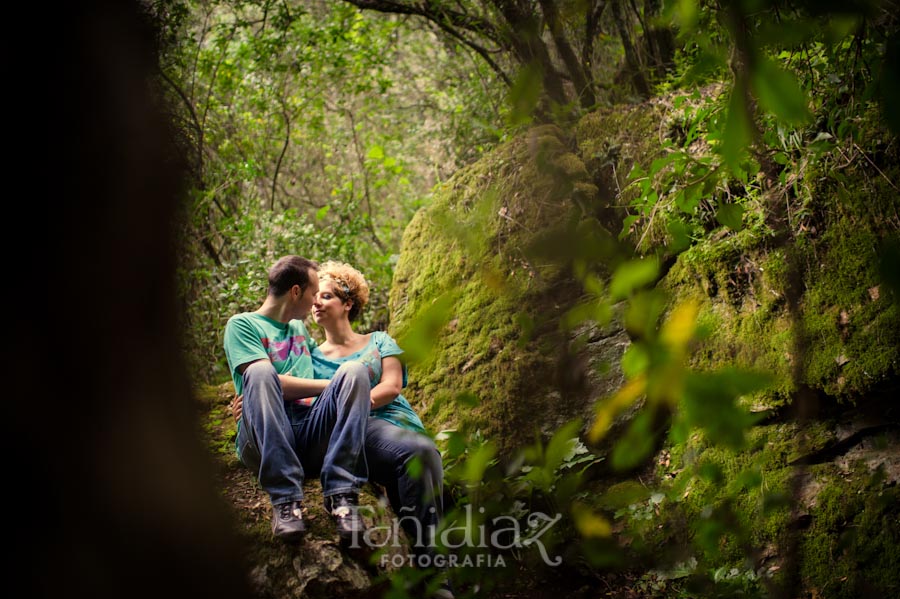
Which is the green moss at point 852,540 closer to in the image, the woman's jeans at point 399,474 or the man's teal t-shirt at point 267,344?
the woman's jeans at point 399,474

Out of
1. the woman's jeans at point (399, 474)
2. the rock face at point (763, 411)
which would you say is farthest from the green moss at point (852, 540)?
the woman's jeans at point (399, 474)

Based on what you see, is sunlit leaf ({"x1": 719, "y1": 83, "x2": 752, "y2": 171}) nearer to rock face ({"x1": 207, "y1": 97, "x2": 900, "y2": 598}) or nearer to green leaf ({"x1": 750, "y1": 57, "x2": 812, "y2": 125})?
green leaf ({"x1": 750, "y1": 57, "x2": 812, "y2": 125})

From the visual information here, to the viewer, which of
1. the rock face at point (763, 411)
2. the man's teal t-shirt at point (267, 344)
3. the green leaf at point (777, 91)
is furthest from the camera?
the man's teal t-shirt at point (267, 344)

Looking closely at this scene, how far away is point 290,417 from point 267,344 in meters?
0.44

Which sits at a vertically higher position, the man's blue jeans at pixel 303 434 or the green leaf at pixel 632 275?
the green leaf at pixel 632 275

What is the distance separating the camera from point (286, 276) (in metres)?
3.79

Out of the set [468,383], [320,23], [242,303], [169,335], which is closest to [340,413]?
[468,383]

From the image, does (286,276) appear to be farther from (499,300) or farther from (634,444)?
(634,444)

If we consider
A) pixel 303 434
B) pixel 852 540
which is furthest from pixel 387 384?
pixel 852 540

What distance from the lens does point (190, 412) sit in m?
0.69

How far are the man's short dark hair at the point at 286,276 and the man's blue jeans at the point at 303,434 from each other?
572 millimetres

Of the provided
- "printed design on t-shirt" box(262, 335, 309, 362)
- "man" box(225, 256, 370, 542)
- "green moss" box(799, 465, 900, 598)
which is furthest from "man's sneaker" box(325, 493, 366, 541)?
"green moss" box(799, 465, 900, 598)

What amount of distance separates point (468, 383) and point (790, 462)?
1961 mm

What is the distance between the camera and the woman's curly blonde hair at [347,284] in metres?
4.12
